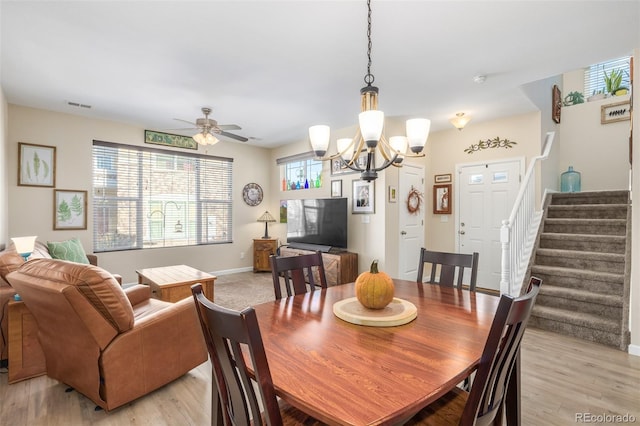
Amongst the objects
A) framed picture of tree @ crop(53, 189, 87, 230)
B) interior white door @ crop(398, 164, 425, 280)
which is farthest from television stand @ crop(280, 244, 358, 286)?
framed picture of tree @ crop(53, 189, 87, 230)

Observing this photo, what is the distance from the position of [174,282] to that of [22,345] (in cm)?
122

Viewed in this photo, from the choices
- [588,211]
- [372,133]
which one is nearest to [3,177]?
[372,133]

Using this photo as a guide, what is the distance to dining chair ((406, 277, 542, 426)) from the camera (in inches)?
38.8

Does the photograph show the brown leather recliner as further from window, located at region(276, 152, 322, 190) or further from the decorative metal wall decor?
the decorative metal wall decor

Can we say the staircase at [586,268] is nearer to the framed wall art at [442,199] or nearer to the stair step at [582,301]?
the stair step at [582,301]

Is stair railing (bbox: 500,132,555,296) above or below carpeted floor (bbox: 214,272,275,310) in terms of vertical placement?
above

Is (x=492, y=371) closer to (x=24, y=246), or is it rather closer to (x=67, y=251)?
(x=24, y=246)

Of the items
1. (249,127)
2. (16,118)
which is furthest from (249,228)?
(16,118)

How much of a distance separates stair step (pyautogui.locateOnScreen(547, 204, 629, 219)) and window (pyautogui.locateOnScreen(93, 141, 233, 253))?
5.61 m

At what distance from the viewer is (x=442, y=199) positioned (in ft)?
17.9

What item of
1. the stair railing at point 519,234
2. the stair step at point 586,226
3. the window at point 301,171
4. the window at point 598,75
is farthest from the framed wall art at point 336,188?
the window at point 598,75

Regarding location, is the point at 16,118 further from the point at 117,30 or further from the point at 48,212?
the point at 117,30

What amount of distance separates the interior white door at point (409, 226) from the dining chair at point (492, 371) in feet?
12.0

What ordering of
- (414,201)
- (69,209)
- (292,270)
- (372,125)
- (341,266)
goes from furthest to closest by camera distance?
(414,201)
(341,266)
(69,209)
(292,270)
(372,125)
